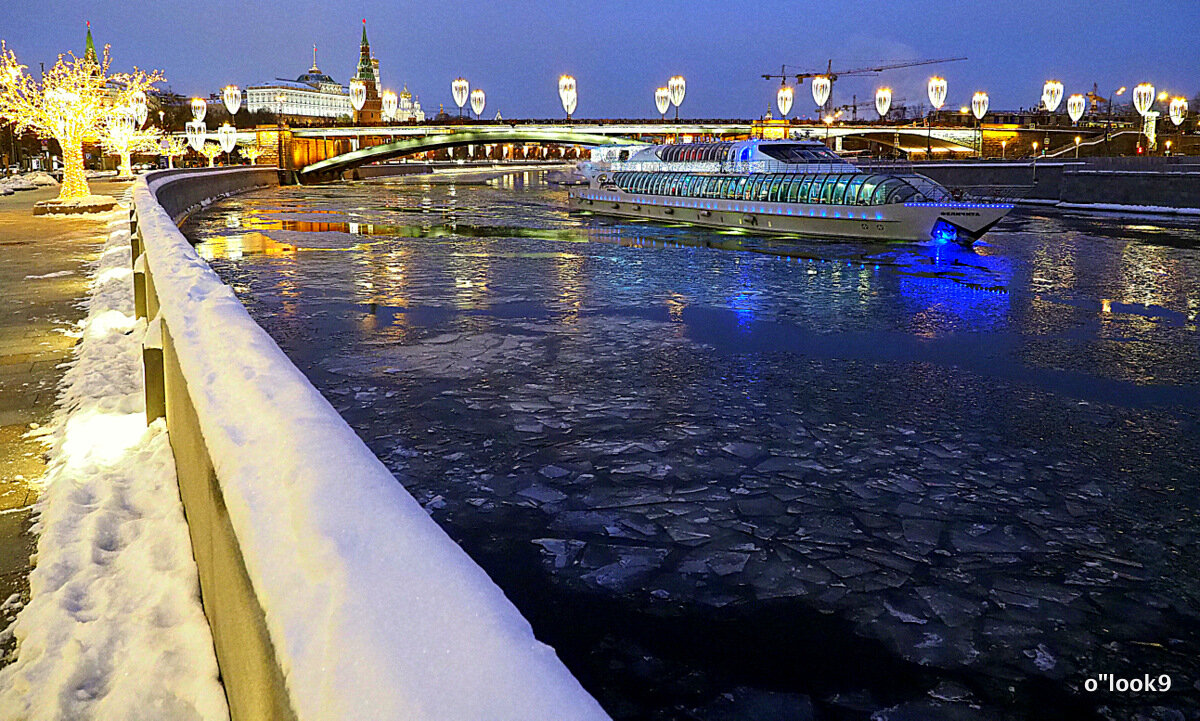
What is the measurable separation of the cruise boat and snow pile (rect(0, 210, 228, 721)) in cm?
2071

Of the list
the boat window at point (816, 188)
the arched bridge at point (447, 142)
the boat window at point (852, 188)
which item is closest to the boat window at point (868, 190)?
the boat window at point (852, 188)

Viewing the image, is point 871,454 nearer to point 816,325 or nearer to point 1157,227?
point 816,325

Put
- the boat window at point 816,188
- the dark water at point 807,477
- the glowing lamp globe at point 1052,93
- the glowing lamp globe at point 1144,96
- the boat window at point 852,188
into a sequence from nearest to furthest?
the dark water at point 807,477 → the boat window at point 852,188 → the boat window at point 816,188 → the glowing lamp globe at point 1144,96 → the glowing lamp globe at point 1052,93

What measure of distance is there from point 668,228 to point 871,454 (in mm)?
22893

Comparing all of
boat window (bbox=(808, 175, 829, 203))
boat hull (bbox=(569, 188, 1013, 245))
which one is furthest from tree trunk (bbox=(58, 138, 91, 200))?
boat window (bbox=(808, 175, 829, 203))

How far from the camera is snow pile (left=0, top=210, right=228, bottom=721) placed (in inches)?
118

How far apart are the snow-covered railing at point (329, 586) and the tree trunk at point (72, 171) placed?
26.8m

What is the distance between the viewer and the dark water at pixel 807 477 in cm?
374

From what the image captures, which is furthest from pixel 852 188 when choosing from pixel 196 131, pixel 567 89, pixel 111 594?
pixel 567 89

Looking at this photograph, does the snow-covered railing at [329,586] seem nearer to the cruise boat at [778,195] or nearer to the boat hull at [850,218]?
the boat hull at [850,218]

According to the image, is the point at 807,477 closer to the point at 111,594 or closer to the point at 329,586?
the point at 111,594

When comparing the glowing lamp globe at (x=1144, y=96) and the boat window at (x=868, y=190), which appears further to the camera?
the glowing lamp globe at (x=1144, y=96)

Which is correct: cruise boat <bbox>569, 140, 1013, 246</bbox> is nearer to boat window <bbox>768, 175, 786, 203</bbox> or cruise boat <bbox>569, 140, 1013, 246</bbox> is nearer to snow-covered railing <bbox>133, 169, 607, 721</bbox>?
boat window <bbox>768, 175, 786, 203</bbox>

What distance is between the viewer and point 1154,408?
7539 mm
